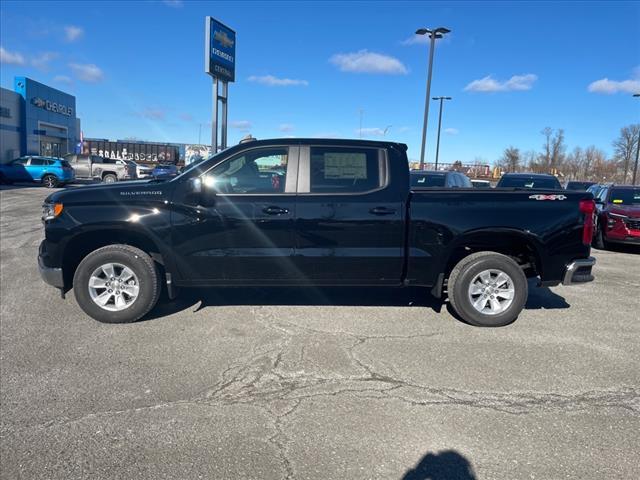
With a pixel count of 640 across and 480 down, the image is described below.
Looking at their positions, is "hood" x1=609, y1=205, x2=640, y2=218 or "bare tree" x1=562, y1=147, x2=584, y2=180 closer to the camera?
"hood" x1=609, y1=205, x2=640, y2=218

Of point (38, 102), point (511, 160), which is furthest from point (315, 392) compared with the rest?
point (511, 160)

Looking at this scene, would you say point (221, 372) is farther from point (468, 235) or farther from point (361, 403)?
point (468, 235)

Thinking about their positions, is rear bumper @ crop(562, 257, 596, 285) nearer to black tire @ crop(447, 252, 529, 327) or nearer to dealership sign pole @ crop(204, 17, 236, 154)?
black tire @ crop(447, 252, 529, 327)

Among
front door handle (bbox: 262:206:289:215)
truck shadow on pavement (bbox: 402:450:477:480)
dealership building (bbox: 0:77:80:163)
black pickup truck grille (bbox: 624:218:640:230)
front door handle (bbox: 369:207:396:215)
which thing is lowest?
truck shadow on pavement (bbox: 402:450:477:480)

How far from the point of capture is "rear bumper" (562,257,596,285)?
16.4 ft

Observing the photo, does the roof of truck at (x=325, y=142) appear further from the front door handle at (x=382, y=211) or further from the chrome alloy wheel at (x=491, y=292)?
the chrome alloy wheel at (x=491, y=292)

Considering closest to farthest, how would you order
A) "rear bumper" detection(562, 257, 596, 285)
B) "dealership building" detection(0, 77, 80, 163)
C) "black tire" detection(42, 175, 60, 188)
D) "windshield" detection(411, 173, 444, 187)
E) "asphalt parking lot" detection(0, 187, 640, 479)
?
"asphalt parking lot" detection(0, 187, 640, 479), "rear bumper" detection(562, 257, 596, 285), "windshield" detection(411, 173, 444, 187), "black tire" detection(42, 175, 60, 188), "dealership building" detection(0, 77, 80, 163)

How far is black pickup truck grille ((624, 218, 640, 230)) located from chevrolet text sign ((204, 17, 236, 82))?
55.9 ft

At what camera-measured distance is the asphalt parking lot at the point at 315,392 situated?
2719mm

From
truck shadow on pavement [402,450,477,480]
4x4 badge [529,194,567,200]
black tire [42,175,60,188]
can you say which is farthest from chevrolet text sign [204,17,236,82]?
truck shadow on pavement [402,450,477,480]

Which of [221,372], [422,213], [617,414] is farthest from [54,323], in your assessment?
[617,414]

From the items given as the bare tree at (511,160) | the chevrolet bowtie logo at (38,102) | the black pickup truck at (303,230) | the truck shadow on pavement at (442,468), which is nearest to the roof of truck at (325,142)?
the black pickup truck at (303,230)

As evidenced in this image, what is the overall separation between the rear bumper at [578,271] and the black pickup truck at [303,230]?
1cm

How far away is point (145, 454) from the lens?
9.04 ft
